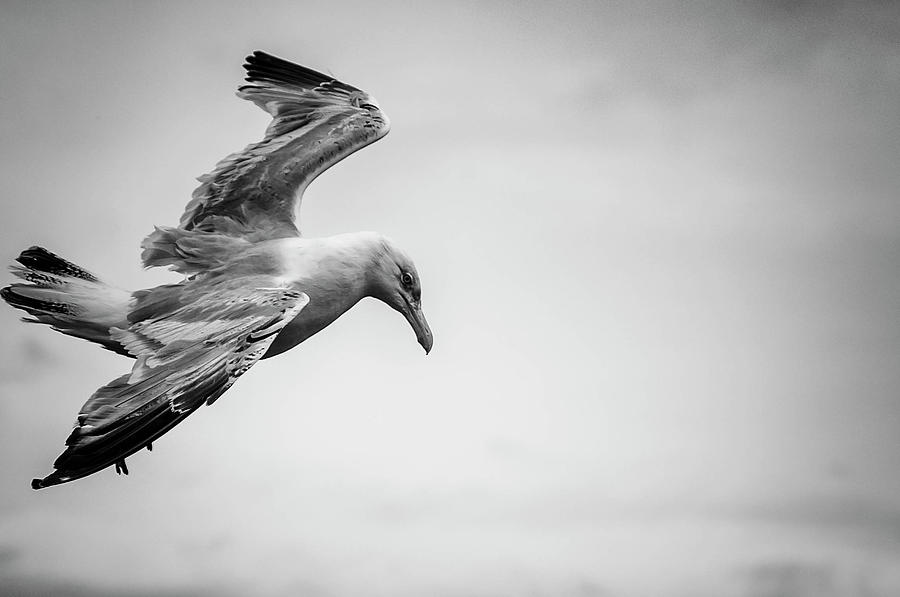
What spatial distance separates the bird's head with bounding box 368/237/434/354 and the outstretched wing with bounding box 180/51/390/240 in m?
1.08

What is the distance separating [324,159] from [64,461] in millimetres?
5968

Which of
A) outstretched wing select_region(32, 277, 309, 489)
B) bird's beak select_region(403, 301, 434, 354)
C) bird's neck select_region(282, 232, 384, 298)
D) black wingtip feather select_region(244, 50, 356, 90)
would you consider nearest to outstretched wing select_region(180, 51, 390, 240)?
black wingtip feather select_region(244, 50, 356, 90)

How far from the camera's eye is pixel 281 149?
1268cm

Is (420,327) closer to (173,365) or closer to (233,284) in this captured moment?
(233,284)

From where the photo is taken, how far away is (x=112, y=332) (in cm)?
1034

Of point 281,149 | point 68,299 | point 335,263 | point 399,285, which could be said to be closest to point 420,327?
point 399,285

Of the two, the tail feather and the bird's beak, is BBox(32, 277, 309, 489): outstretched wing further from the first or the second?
the bird's beak

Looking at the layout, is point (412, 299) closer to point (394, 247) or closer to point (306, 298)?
point (394, 247)

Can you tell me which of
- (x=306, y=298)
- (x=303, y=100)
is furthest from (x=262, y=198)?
(x=306, y=298)

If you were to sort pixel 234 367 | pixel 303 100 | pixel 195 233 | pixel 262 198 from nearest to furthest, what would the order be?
pixel 234 367 < pixel 195 233 < pixel 262 198 < pixel 303 100

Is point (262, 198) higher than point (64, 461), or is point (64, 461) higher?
point (262, 198)

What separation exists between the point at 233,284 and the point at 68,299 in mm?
2132

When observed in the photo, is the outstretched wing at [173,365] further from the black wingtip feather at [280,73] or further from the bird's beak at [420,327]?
the black wingtip feather at [280,73]

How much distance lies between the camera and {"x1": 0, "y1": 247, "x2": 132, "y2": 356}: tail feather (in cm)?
1113
